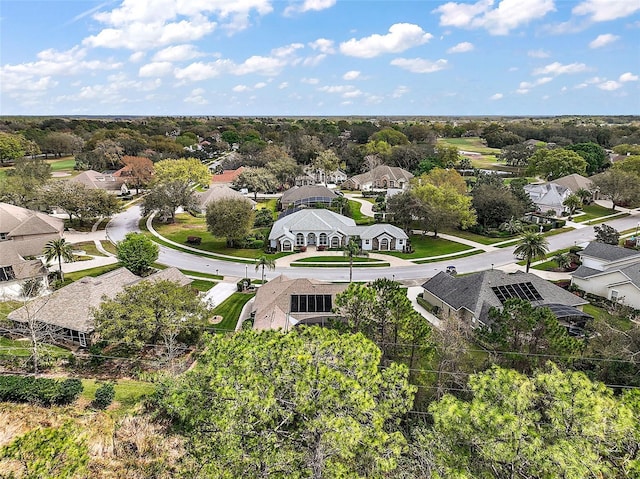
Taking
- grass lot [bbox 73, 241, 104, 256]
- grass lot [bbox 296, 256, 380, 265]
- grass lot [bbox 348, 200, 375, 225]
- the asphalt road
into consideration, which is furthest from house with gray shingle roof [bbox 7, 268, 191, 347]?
grass lot [bbox 348, 200, 375, 225]

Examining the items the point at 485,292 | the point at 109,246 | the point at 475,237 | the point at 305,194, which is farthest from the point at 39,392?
the point at 305,194

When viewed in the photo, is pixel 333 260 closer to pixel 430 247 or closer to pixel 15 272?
pixel 430 247

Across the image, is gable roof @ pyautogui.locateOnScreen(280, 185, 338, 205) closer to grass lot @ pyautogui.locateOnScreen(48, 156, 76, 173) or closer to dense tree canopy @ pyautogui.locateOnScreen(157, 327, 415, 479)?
grass lot @ pyautogui.locateOnScreen(48, 156, 76, 173)

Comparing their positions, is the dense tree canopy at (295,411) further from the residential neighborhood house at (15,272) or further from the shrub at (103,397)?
the residential neighborhood house at (15,272)

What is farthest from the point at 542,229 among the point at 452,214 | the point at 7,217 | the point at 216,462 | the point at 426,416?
the point at 7,217

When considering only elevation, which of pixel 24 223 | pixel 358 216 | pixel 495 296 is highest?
pixel 24 223

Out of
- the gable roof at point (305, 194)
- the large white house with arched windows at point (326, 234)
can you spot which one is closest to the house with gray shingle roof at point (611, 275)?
the large white house with arched windows at point (326, 234)

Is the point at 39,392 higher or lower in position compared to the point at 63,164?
lower

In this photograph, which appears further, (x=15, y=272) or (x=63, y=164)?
(x=63, y=164)
